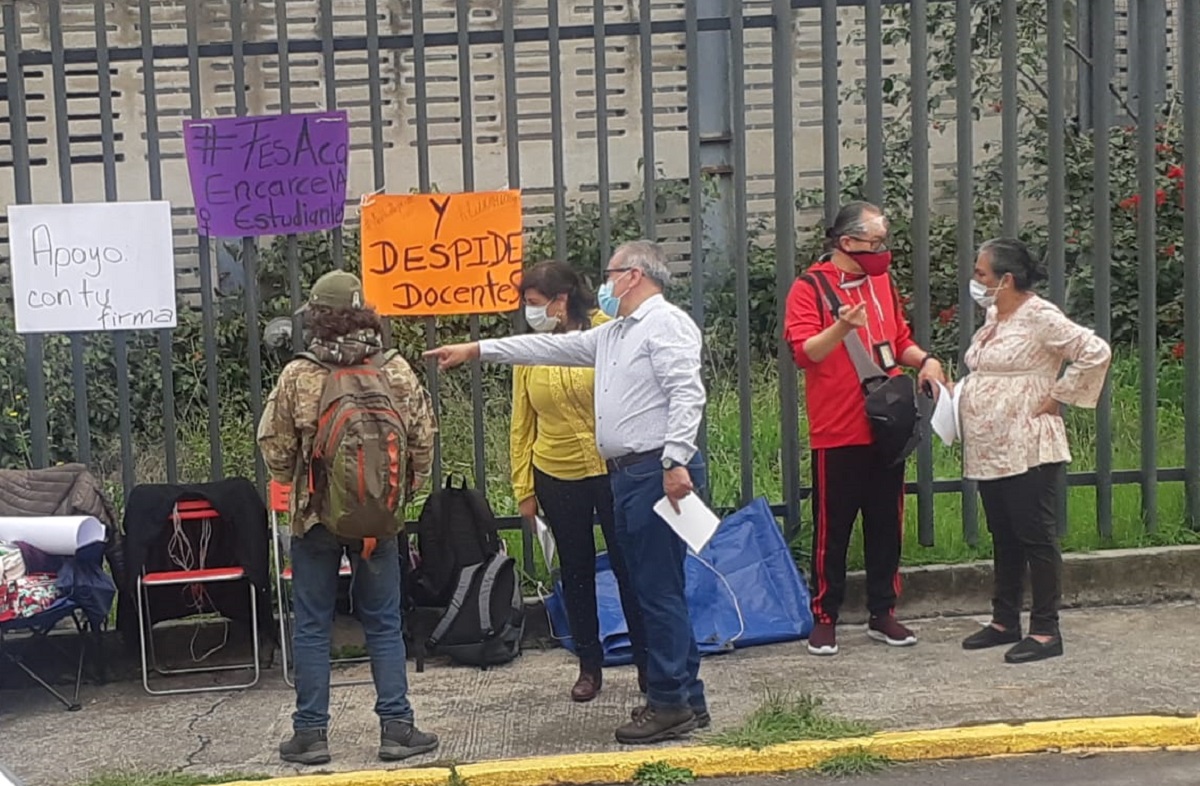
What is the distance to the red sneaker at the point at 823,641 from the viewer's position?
6.35 m

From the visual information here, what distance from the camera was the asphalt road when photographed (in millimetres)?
4984

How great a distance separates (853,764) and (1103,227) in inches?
120

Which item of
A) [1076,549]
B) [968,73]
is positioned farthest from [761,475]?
[968,73]

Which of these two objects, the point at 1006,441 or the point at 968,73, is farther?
the point at 968,73

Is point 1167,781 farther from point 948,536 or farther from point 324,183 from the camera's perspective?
point 324,183

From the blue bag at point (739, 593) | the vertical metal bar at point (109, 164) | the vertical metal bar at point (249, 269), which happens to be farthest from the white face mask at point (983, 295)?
the vertical metal bar at point (109, 164)

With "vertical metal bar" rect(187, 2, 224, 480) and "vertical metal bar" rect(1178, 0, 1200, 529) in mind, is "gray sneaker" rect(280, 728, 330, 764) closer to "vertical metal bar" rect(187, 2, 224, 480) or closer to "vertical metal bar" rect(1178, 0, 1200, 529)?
"vertical metal bar" rect(187, 2, 224, 480)

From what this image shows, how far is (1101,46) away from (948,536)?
7.69 ft

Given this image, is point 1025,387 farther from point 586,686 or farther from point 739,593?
Result: point 586,686

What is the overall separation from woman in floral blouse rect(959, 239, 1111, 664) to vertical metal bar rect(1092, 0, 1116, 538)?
885mm

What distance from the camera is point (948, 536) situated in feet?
23.3

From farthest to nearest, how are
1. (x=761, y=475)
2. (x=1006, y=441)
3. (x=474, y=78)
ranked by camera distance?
(x=474, y=78)
(x=761, y=475)
(x=1006, y=441)

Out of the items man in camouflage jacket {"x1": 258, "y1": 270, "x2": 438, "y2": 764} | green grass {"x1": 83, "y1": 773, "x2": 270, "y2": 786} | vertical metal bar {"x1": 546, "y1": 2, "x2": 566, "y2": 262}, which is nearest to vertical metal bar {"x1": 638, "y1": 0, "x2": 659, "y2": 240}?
vertical metal bar {"x1": 546, "y1": 2, "x2": 566, "y2": 262}

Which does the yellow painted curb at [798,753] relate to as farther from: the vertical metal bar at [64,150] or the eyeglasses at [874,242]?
the vertical metal bar at [64,150]
